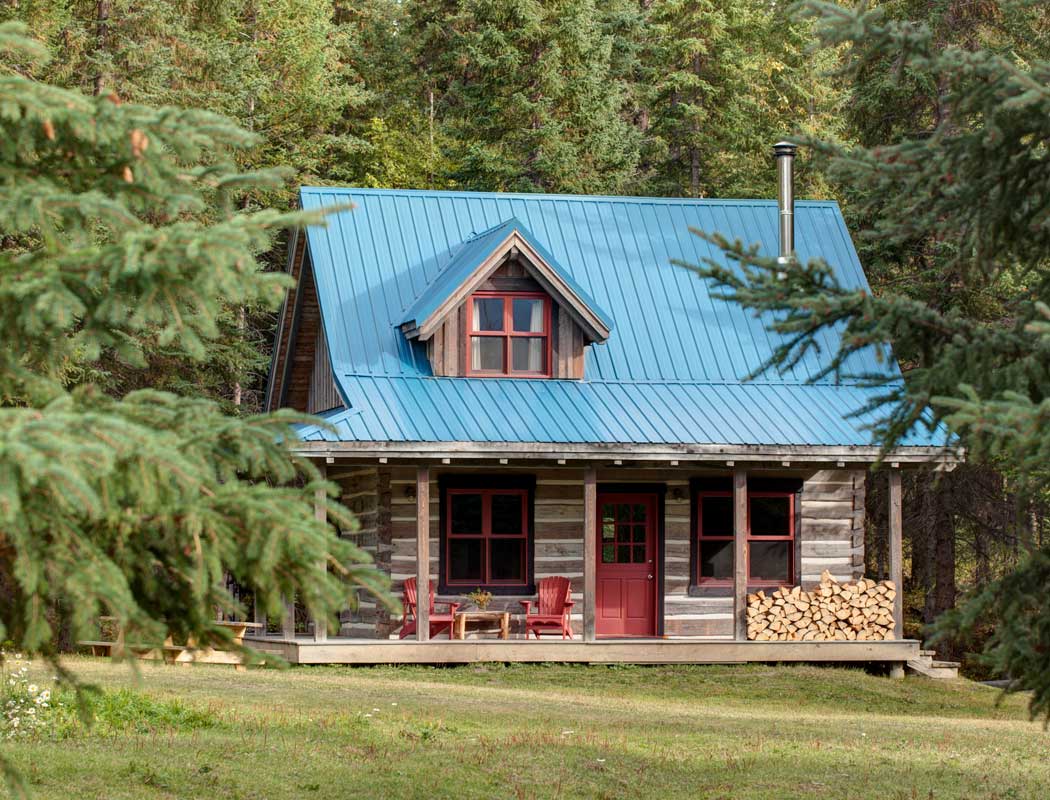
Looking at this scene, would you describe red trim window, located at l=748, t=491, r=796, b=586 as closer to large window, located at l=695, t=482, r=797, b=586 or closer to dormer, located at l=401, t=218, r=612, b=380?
large window, located at l=695, t=482, r=797, b=586

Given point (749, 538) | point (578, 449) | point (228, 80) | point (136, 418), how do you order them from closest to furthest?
point (136, 418) → point (578, 449) → point (749, 538) → point (228, 80)

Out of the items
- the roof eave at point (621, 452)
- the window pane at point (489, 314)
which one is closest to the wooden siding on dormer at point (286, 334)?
the window pane at point (489, 314)

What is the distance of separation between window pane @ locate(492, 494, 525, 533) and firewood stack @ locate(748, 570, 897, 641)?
380 cm

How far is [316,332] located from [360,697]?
10.3 m

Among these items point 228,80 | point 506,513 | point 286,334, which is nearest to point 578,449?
point 506,513

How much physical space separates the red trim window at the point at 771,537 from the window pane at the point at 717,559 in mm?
336

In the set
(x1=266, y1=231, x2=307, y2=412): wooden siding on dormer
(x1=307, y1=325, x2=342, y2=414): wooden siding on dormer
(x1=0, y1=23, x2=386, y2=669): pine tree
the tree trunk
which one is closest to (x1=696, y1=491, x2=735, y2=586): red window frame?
(x1=307, y1=325, x2=342, y2=414): wooden siding on dormer

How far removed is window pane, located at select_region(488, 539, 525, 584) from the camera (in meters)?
23.3

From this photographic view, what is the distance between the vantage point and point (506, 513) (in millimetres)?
23531

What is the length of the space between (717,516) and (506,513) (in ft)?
11.4

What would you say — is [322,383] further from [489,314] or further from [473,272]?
[473,272]

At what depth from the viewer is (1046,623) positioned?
8297 mm

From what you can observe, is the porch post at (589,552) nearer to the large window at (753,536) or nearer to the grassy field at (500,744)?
the grassy field at (500,744)

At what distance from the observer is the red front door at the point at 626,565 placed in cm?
2397
